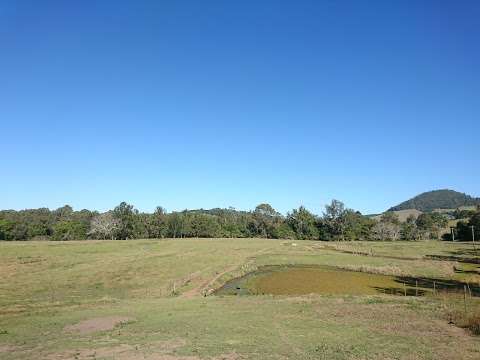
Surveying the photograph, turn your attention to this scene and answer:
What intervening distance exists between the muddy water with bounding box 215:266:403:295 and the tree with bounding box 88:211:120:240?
393 ft

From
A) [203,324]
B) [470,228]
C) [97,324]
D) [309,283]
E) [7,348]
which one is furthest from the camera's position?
[470,228]

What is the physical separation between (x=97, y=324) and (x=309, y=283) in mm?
34224

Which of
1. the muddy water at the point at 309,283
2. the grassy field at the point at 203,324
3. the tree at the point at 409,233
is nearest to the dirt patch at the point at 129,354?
the grassy field at the point at 203,324

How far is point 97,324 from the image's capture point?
2822cm

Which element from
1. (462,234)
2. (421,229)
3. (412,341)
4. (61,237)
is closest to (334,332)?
(412,341)

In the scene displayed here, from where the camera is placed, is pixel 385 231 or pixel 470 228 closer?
pixel 470 228

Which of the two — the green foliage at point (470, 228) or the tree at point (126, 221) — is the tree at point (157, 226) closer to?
the tree at point (126, 221)

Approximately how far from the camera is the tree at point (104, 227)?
575ft

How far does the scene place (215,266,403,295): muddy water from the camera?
50188 mm

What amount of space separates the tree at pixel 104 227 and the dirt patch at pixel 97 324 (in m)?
152

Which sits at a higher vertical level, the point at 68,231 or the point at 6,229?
the point at 6,229

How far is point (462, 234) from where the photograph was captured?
530 ft

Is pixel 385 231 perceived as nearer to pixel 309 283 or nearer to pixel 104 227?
pixel 104 227

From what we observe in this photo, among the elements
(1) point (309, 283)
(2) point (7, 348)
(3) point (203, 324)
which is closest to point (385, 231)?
(1) point (309, 283)
